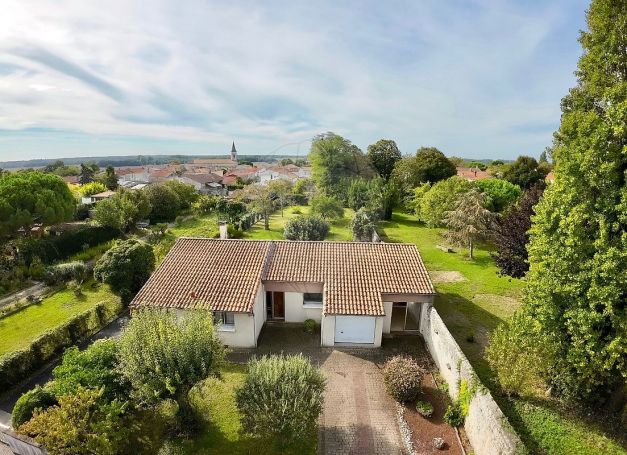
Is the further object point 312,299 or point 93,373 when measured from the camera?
point 312,299

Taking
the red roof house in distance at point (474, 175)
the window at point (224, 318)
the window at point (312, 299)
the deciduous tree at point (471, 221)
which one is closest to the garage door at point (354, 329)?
the window at point (312, 299)

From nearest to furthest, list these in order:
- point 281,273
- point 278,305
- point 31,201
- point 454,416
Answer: point 454,416
point 281,273
point 278,305
point 31,201

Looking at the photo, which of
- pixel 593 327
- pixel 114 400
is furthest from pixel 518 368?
pixel 114 400

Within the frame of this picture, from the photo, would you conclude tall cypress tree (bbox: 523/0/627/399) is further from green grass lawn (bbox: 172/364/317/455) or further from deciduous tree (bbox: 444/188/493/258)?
deciduous tree (bbox: 444/188/493/258)

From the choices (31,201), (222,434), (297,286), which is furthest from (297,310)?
(31,201)

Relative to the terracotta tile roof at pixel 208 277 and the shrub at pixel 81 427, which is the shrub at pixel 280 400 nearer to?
the shrub at pixel 81 427

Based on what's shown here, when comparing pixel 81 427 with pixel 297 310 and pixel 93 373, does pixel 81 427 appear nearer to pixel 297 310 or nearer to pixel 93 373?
pixel 93 373
